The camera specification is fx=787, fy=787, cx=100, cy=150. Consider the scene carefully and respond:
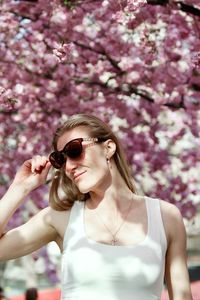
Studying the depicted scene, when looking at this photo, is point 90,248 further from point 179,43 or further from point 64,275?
point 179,43

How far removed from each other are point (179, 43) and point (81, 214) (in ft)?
20.7

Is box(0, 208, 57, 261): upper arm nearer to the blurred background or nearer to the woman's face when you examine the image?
the woman's face

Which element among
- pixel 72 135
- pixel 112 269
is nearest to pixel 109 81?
pixel 72 135

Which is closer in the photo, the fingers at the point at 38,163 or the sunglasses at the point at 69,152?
the sunglasses at the point at 69,152

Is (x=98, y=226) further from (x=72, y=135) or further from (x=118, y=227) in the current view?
(x=72, y=135)

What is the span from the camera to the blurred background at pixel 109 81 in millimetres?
8359

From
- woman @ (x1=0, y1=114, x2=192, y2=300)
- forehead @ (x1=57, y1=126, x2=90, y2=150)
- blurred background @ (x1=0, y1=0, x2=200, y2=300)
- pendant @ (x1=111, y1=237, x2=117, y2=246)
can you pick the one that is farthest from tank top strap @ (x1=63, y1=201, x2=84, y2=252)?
blurred background @ (x1=0, y1=0, x2=200, y2=300)

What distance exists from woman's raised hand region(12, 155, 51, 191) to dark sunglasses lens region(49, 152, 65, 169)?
10 centimetres

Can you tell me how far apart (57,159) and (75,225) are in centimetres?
24

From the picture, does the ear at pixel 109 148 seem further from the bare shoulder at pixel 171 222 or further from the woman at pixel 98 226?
the bare shoulder at pixel 171 222

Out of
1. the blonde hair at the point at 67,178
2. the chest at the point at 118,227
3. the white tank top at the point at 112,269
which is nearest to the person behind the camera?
the white tank top at the point at 112,269

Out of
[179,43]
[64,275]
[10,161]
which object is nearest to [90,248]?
[64,275]

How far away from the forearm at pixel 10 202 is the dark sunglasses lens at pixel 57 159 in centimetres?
17

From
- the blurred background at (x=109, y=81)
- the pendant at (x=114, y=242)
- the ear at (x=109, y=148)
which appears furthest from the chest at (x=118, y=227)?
the blurred background at (x=109, y=81)
